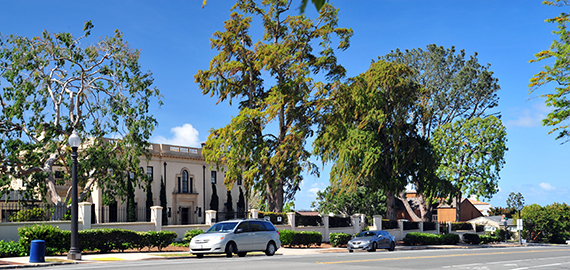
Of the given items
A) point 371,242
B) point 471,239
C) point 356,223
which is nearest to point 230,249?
point 371,242

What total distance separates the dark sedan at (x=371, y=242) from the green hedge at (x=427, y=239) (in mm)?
11124

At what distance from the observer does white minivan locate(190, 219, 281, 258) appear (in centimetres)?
2134

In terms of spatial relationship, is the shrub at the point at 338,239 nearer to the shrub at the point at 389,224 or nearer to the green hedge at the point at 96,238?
the shrub at the point at 389,224

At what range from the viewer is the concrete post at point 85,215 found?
26.1 meters

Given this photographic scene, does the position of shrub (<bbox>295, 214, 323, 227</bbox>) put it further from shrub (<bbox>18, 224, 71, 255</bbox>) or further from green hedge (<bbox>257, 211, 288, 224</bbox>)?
shrub (<bbox>18, 224, 71, 255</bbox>)

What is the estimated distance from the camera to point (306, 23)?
128ft

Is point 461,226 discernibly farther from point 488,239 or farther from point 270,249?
point 270,249

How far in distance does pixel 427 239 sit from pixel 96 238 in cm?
2846

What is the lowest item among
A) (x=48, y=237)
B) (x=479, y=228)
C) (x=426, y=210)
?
(x=479, y=228)

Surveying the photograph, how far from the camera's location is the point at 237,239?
21.9 meters

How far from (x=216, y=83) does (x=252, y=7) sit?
6157 mm

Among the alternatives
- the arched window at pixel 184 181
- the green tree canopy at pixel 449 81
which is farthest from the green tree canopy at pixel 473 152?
the arched window at pixel 184 181

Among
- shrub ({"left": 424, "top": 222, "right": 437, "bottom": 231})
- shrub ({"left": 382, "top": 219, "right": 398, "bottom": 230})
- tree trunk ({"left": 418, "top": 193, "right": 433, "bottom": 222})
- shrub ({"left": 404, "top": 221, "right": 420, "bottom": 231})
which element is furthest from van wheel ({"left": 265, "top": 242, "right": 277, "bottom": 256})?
tree trunk ({"left": 418, "top": 193, "right": 433, "bottom": 222})

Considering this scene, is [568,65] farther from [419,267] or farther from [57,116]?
[57,116]
